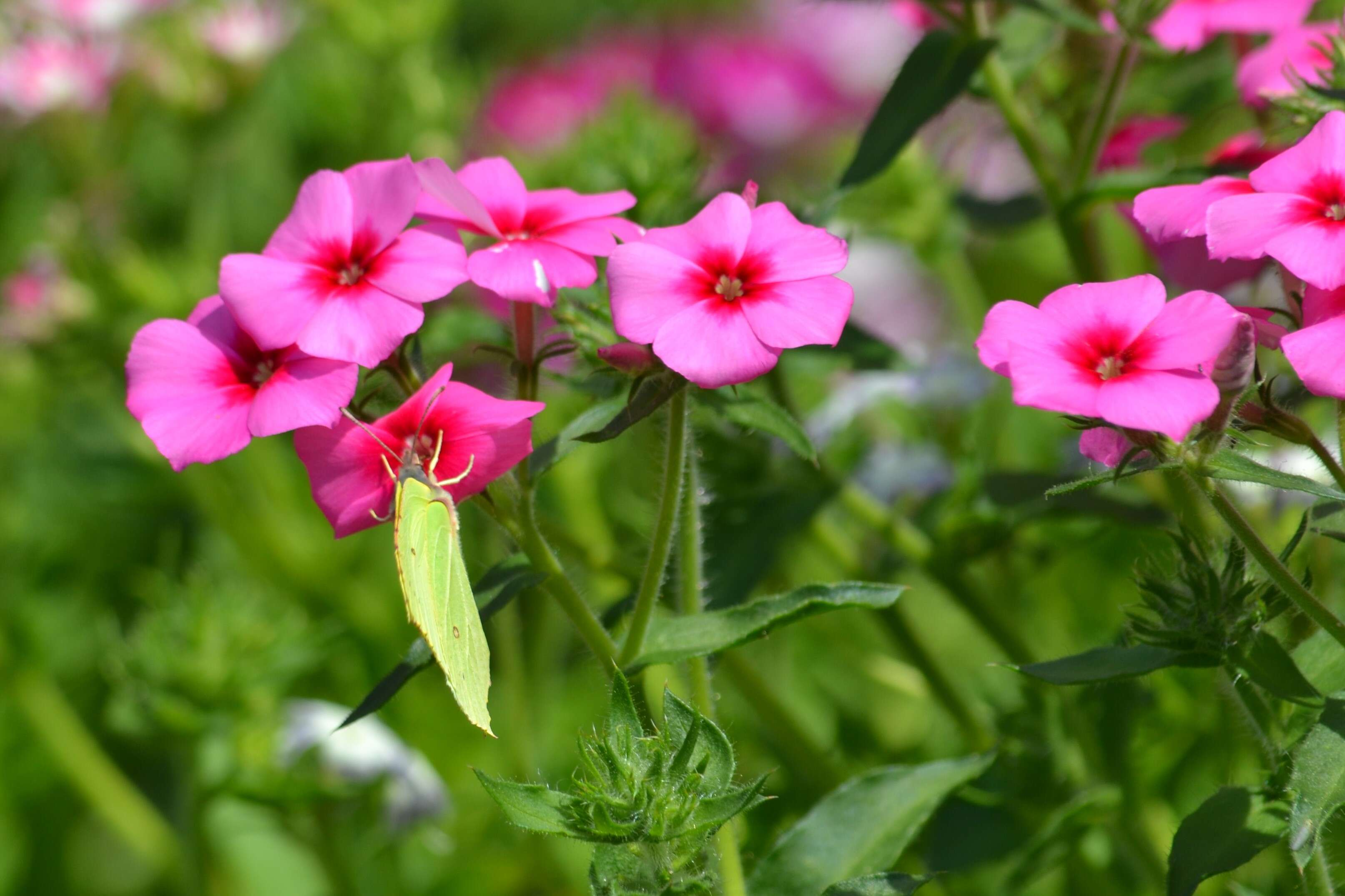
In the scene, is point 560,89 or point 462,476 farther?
point 560,89

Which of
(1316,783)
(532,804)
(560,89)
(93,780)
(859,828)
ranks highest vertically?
(1316,783)

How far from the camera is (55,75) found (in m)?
2.16

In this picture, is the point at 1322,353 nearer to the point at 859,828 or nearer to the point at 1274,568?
the point at 1274,568

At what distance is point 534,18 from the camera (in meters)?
4.47

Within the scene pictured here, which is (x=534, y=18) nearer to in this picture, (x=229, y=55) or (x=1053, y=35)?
(x=229, y=55)

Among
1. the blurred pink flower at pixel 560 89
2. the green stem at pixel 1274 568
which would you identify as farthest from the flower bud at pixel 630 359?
the blurred pink flower at pixel 560 89

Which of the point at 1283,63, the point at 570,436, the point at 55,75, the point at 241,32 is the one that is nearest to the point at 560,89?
the point at 241,32

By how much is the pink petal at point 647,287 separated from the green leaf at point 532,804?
26 centimetres

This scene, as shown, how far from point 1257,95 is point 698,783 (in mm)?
655

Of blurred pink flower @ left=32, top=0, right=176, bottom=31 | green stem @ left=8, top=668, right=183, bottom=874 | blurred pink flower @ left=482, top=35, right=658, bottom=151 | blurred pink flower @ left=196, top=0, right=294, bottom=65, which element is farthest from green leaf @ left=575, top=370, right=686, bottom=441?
blurred pink flower @ left=482, top=35, right=658, bottom=151

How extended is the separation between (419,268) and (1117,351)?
0.40m

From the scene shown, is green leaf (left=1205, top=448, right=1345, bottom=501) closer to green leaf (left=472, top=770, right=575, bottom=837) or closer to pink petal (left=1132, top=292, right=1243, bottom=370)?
pink petal (left=1132, top=292, right=1243, bottom=370)

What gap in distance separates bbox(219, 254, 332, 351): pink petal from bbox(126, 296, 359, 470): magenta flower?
0.07ft

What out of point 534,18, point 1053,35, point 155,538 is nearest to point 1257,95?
point 1053,35
